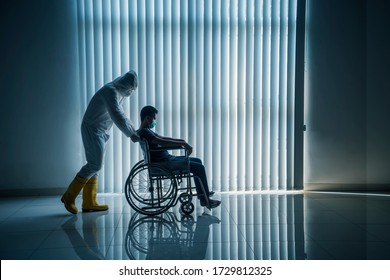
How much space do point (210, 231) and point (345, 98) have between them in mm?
2494

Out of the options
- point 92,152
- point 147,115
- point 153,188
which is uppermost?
point 147,115

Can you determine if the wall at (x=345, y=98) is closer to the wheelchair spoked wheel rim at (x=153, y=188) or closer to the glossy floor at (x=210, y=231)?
the glossy floor at (x=210, y=231)

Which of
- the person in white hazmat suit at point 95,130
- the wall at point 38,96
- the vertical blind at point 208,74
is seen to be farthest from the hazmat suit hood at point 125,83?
the wall at point 38,96

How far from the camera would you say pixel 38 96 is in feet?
13.6

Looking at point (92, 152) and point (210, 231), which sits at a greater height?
point (92, 152)

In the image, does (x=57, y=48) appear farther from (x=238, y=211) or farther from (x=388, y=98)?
(x=388, y=98)

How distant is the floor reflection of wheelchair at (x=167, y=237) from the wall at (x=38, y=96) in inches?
54.7

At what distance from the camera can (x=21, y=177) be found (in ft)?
13.7

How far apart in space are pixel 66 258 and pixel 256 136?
2.53 meters

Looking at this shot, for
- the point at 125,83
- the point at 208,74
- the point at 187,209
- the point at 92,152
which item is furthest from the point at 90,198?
the point at 208,74

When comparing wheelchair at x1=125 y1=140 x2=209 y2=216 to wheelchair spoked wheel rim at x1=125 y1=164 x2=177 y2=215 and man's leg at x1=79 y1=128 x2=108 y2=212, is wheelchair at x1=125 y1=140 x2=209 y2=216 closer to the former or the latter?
wheelchair spoked wheel rim at x1=125 y1=164 x2=177 y2=215

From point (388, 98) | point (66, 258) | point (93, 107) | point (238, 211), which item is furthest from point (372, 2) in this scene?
point (66, 258)

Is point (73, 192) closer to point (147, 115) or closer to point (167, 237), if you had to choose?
point (147, 115)

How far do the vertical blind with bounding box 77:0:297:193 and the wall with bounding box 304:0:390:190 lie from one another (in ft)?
0.96
